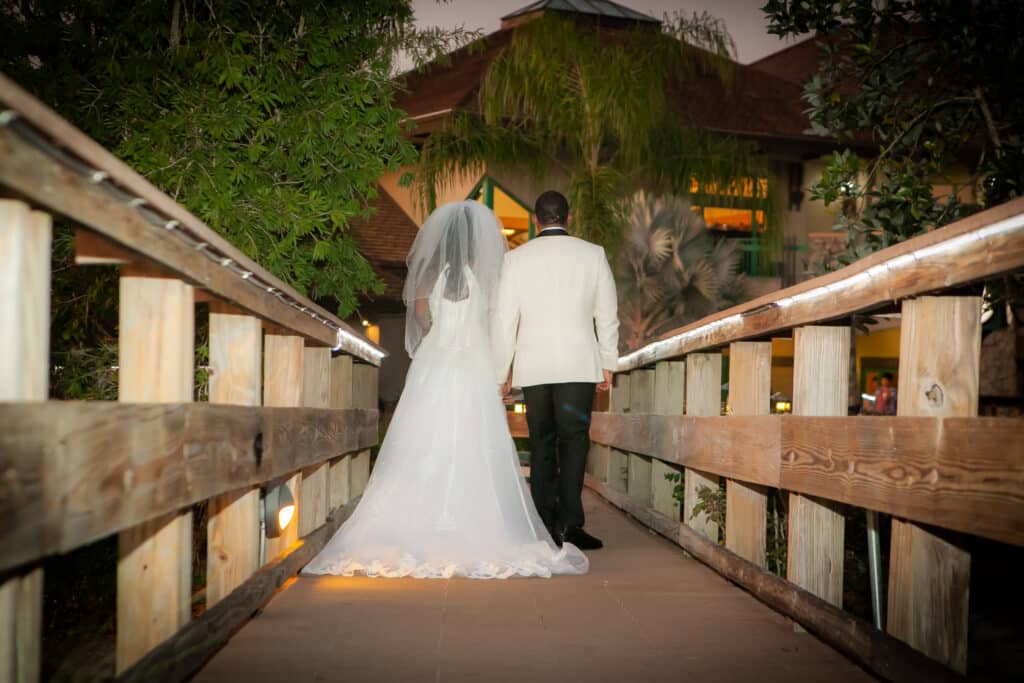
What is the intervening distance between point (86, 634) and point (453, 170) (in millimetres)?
10100

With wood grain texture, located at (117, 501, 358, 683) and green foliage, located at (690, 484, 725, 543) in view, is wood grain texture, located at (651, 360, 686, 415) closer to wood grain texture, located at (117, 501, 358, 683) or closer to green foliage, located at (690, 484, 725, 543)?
green foliage, located at (690, 484, 725, 543)

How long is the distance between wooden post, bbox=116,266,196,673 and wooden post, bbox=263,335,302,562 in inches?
72.6

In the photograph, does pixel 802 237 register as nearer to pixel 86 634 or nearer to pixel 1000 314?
pixel 1000 314

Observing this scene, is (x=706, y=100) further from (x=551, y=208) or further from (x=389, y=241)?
(x=551, y=208)

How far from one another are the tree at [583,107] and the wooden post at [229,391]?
11.4m

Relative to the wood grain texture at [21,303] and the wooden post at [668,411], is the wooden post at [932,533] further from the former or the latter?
the wooden post at [668,411]

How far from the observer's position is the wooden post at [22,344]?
1.93 m

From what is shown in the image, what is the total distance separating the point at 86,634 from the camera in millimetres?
7281

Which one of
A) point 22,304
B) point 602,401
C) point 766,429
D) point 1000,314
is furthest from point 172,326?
point 602,401

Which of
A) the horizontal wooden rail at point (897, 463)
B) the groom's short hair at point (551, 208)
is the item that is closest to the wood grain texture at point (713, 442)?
the horizontal wooden rail at point (897, 463)

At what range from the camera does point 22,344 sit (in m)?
1.96

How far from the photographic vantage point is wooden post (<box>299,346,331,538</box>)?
568cm

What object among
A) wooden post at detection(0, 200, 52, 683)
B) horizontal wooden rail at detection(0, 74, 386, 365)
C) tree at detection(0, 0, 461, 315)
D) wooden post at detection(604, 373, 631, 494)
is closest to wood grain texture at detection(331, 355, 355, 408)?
tree at detection(0, 0, 461, 315)

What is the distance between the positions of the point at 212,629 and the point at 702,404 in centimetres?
343
